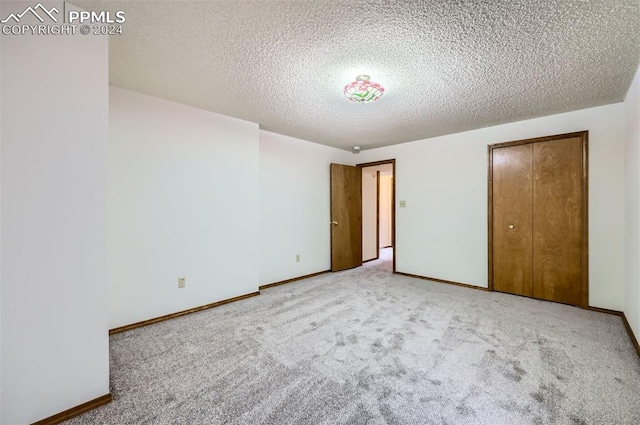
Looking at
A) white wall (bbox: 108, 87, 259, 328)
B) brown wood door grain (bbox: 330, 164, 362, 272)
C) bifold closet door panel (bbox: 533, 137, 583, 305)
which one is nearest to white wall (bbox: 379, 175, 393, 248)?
brown wood door grain (bbox: 330, 164, 362, 272)

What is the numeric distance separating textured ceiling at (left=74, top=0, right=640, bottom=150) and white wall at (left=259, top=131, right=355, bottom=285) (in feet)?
3.66

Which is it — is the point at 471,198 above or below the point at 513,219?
above

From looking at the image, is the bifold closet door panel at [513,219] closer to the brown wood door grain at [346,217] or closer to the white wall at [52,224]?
the brown wood door grain at [346,217]

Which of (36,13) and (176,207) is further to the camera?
(176,207)

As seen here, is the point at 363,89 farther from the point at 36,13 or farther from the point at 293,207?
the point at 293,207

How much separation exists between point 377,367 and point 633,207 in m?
2.79

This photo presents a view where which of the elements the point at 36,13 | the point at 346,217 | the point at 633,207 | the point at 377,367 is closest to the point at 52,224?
the point at 36,13

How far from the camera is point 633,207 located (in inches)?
96.5

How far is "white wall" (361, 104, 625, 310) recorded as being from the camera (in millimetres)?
2951

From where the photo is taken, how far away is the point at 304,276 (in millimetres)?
4512

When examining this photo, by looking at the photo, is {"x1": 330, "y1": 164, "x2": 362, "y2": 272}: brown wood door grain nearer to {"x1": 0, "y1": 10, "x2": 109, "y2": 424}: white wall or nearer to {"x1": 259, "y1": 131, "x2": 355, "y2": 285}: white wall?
{"x1": 259, "y1": 131, "x2": 355, "y2": 285}: white wall

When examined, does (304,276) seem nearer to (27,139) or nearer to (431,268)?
(431,268)

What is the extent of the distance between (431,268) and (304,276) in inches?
83.8

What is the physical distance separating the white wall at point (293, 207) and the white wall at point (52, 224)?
237cm
